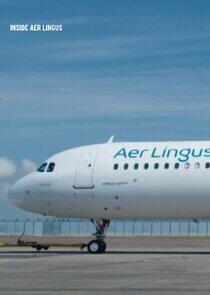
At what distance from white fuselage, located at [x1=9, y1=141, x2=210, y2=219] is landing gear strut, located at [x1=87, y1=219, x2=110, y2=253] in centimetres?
60

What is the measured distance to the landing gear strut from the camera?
3881 cm

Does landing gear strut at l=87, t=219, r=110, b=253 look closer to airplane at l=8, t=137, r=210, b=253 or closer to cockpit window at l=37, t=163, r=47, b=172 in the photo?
airplane at l=8, t=137, r=210, b=253

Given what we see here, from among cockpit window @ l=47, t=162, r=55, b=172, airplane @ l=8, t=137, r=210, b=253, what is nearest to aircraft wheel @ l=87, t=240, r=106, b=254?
airplane @ l=8, t=137, r=210, b=253

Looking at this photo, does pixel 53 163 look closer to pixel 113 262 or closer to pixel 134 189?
pixel 134 189

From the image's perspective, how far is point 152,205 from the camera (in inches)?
1516

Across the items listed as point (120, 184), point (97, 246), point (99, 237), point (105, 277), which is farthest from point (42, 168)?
point (105, 277)

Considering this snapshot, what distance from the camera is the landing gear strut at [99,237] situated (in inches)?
Answer: 1528

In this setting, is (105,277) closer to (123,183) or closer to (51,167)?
(123,183)

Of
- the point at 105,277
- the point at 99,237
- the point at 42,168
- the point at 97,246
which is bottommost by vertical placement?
the point at 105,277

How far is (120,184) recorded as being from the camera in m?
38.9

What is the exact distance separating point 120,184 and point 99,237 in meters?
2.75

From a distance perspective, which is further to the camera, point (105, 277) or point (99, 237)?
point (99, 237)

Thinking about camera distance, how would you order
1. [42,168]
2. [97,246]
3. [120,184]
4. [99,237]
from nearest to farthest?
[97,246] → [120,184] → [99,237] → [42,168]

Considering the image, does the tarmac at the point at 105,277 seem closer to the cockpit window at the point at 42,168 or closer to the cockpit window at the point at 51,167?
the cockpit window at the point at 51,167
